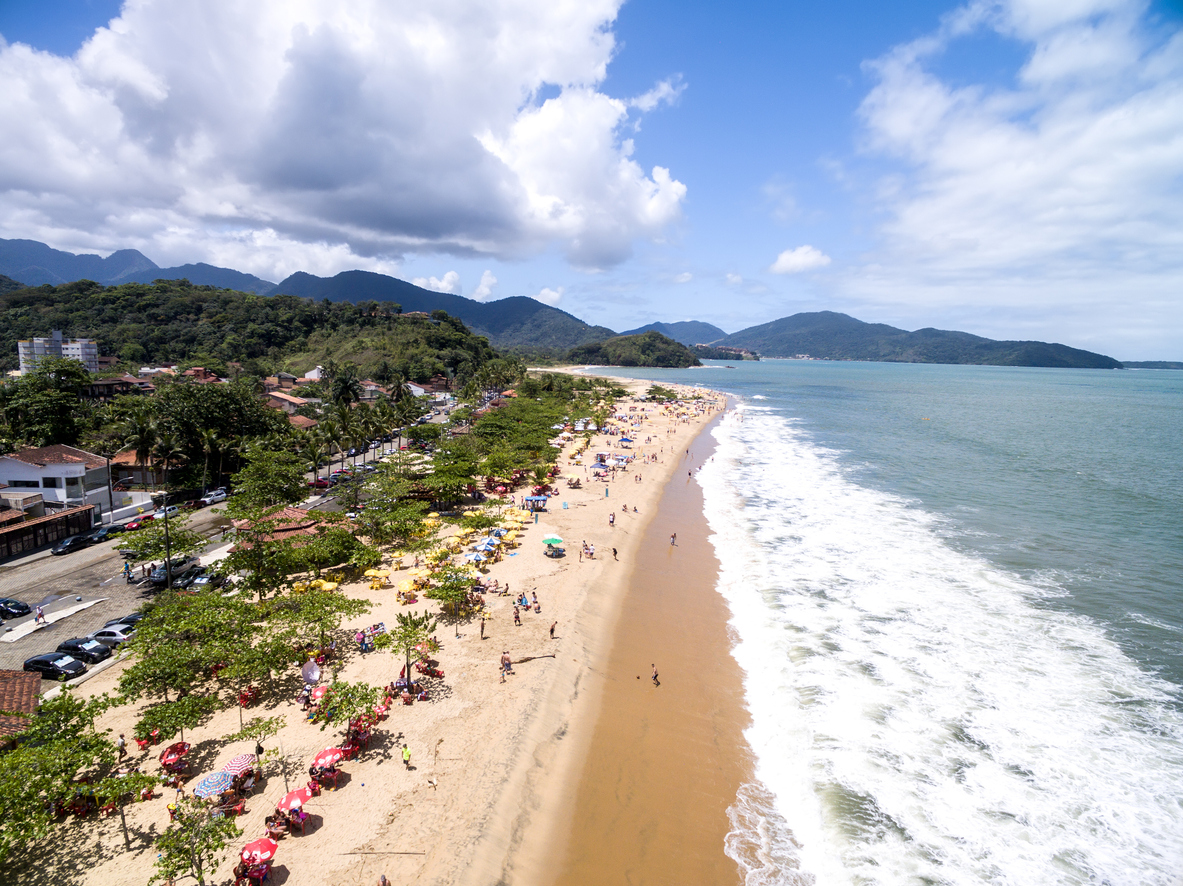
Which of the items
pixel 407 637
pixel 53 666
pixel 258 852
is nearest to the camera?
pixel 258 852

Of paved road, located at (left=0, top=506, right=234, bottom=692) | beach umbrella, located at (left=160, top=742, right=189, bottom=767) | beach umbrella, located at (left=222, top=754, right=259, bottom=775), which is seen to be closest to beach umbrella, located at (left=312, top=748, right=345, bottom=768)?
beach umbrella, located at (left=222, top=754, right=259, bottom=775)

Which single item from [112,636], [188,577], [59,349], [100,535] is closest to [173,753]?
[112,636]

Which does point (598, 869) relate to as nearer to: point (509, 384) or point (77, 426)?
point (77, 426)

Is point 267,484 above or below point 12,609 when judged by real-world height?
above

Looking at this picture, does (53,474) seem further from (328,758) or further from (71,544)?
(328,758)

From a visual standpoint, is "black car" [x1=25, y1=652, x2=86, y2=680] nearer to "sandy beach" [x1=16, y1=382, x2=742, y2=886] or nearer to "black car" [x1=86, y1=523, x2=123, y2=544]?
"sandy beach" [x1=16, y1=382, x2=742, y2=886]

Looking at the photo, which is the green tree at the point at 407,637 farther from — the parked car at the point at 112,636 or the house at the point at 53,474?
the house at the point at 53,474

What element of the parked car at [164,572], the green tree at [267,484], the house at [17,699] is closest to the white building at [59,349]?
the green tree at [267,484]
